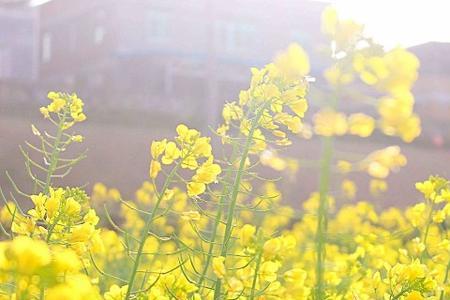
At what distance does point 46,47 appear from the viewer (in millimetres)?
25406

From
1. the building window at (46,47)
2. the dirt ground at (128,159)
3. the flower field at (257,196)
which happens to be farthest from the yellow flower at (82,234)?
the building window at (46,47)

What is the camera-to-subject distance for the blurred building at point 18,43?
886 inches

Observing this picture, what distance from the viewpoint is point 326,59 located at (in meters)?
1.38

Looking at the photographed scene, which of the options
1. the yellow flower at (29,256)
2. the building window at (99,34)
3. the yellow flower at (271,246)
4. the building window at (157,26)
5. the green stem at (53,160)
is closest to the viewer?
the yellow flower at (29,256)

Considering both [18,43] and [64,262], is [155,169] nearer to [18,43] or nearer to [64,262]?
[64,262]

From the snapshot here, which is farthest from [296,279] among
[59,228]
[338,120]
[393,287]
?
[338,120]

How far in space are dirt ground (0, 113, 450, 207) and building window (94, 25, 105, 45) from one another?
7.83m

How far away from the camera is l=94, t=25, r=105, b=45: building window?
22.0 metres

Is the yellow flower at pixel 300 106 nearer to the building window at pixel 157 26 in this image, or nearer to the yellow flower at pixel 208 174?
the yellow flower at pixel 208 174

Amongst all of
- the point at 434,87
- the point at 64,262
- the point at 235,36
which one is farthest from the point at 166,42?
the point at 64,262

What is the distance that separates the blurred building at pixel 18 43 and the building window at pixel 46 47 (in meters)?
2.00

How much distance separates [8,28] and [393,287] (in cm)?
2168

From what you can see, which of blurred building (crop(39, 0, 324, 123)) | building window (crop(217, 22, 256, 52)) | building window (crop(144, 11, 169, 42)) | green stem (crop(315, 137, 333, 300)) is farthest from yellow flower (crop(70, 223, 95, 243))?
building window (crop(217, 22, 256, 52))

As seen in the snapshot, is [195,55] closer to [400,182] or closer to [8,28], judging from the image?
[8,28]
